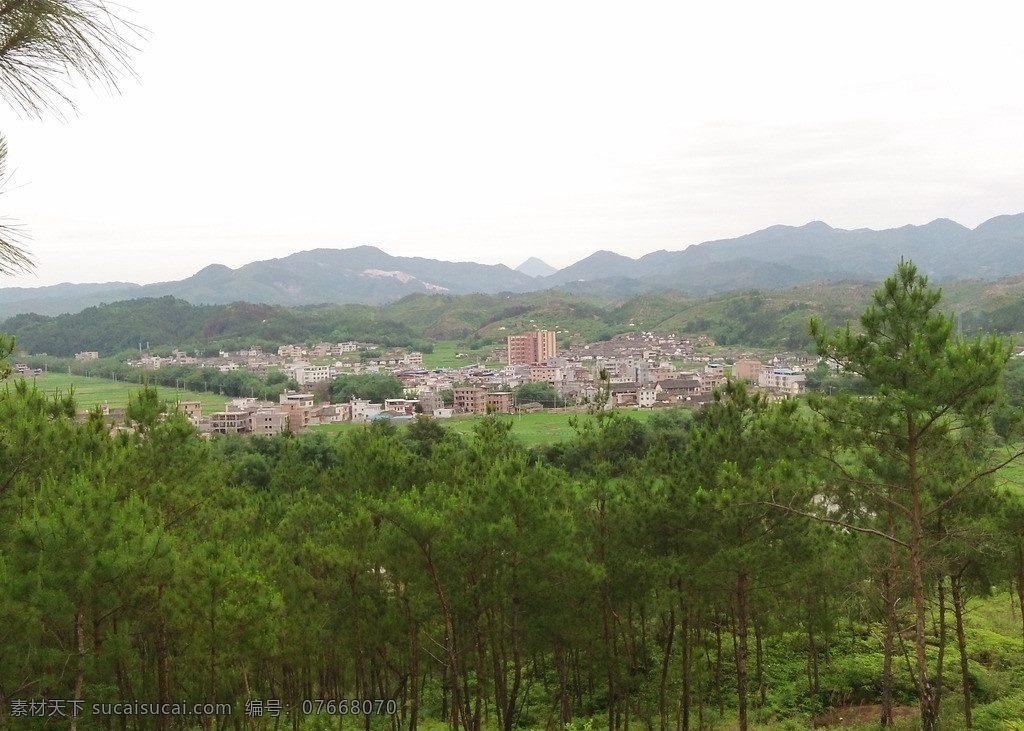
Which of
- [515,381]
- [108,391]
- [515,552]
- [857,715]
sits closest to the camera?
[515,552]

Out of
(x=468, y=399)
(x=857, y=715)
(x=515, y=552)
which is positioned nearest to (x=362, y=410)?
(x=468, y=399)

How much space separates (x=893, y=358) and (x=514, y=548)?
411 cm

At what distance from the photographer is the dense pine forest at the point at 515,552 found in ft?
21.4

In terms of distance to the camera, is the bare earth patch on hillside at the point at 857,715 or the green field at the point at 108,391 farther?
the green field at the point at 108,391

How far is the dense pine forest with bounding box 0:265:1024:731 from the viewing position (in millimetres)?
6527

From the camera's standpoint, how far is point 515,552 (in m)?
7.65

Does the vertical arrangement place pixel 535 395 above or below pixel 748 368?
below

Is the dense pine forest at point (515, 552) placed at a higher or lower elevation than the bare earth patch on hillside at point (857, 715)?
higher

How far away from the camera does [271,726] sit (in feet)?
31.4

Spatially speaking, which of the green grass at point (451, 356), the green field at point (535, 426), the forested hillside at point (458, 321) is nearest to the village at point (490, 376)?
the green field at point (535, 426)

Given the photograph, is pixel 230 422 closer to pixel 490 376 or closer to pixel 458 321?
pixel 490 376

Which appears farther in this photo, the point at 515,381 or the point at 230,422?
the point at 515,381

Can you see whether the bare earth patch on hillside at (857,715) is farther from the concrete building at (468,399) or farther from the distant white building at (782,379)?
the distant white building at (782,379)

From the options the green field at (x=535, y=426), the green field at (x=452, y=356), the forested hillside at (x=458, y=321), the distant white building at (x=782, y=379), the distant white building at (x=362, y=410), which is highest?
the forested hillside at (x=458, y=321)
